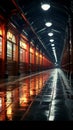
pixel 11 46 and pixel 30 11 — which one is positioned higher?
pixel 30 11

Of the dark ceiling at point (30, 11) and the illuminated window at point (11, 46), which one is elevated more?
the dark ceiling at point (30, 11)

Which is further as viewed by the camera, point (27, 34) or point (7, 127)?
point (27, 34)

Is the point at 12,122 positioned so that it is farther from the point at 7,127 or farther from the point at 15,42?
the point at 15,42

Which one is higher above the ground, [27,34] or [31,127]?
[27,34]

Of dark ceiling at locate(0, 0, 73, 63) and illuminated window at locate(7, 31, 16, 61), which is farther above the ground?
dark ceiling at locate(0, 0, 73, 63)

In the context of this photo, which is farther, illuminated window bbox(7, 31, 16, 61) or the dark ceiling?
illuminated window bbox(7, 31, 16, 61)

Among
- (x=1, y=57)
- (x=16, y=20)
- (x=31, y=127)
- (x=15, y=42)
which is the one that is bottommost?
(x=31, y=127)

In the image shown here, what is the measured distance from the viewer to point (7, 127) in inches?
197

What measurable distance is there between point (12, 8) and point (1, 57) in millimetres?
3760

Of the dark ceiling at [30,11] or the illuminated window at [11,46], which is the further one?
the illuminated window at [11,46]

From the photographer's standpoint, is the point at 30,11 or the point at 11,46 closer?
the point at 11,46

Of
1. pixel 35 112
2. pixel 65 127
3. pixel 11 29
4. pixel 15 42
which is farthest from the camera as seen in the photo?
pixel 15 42

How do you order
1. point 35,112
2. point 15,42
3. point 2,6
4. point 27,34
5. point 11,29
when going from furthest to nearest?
point 27,34 < point 15,42 < point 11,29 < point 2,6 < point 35,112

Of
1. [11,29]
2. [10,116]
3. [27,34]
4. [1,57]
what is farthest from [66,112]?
[27,34]
